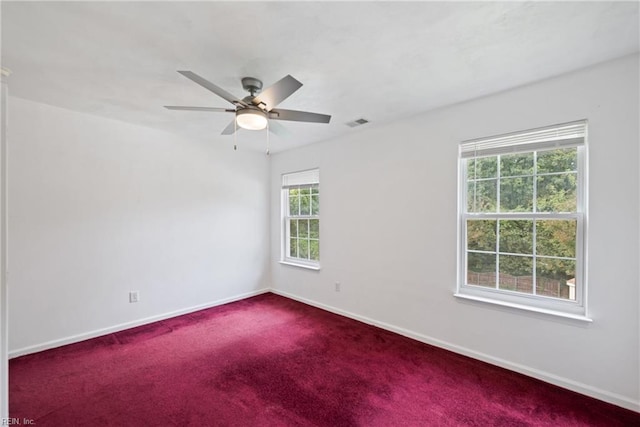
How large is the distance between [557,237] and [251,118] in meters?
2.62

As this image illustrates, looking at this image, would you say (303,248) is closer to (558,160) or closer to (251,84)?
(251,84)

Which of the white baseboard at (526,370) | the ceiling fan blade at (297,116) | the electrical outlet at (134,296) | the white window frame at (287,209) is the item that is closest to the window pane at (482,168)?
the ceiling fan blade at (297,116)

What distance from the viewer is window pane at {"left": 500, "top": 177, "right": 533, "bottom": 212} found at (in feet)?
7.75

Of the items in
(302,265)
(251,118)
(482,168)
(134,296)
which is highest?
(251,118)

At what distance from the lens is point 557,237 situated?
224 centimetres

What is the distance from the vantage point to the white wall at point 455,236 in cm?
192

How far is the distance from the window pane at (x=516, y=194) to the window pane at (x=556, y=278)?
0.47 meters

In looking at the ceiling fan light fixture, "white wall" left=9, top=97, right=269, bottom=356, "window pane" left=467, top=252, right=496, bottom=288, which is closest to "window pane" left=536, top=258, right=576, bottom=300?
"window pane" left=467, top=252, right=496, bottom=288

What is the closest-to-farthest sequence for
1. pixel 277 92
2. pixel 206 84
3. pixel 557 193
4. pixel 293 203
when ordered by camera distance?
pixel 206 84 < pixel 277 92 < pixel 557 193 < pixel 293 203

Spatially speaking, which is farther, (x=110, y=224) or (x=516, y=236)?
(x=110, y=224)

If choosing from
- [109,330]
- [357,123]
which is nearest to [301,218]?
[357,123]

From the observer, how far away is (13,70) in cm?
205

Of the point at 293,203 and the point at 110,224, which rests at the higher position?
the point at 293,203

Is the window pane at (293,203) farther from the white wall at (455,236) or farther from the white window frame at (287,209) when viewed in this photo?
the white wall at (455,236)
